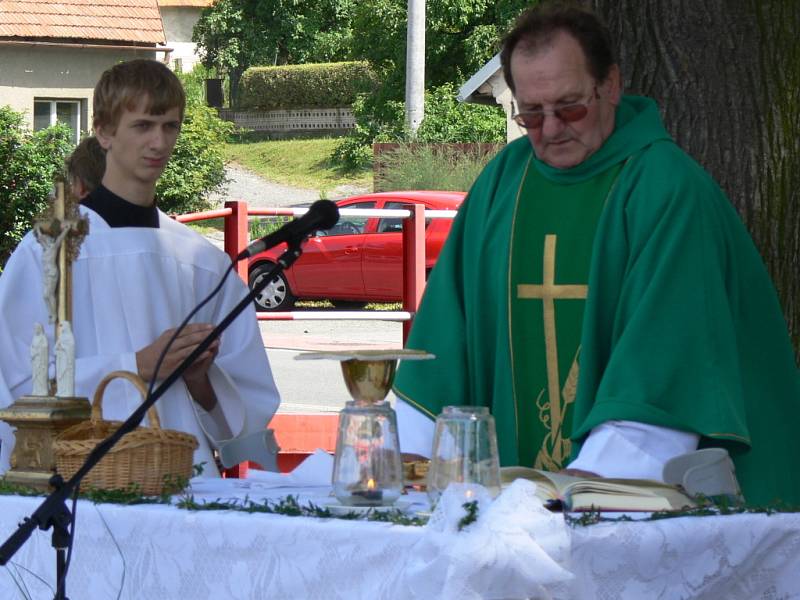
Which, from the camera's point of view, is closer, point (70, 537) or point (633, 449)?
point (70, 537)

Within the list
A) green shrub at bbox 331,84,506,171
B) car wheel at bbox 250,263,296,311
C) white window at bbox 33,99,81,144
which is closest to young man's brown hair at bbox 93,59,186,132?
car wheel at bbox 250,263,296,311

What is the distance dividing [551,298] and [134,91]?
4.59ft

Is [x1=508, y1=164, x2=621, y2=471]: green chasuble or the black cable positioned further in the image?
[x1=508, y1=164, x2=621, y2=471]: green chasuble

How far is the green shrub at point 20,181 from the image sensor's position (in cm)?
1574

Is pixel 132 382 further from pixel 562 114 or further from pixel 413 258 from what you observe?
pixel 413 258

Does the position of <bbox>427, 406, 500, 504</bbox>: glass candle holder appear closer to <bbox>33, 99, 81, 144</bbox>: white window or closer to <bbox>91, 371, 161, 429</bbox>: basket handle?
<bbox>91, 371, 161, 429</bbox>: basket handle

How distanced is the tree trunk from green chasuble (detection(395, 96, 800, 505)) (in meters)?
1.48

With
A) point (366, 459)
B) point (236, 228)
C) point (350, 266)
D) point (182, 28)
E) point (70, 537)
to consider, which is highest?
point (182, 28)

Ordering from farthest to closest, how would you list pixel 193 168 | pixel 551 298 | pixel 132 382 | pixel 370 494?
1. pixel 193 168
2. pixel 551 298
3. pixel 132 382
4. pixel 370 494

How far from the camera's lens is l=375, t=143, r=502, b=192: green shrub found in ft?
85.8

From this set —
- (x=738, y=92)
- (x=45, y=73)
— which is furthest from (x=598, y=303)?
(x=45, y=73)

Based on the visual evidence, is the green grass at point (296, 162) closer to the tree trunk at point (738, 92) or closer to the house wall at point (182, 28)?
the house wall at point (182, 28)

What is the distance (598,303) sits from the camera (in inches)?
135

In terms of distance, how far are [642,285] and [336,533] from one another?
99 centimetres
